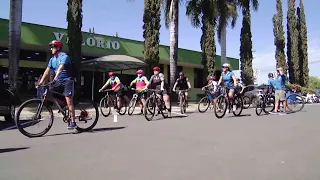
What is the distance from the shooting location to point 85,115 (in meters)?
7.50

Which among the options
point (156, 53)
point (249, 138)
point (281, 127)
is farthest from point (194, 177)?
point (156, 53)

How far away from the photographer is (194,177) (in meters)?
4.00

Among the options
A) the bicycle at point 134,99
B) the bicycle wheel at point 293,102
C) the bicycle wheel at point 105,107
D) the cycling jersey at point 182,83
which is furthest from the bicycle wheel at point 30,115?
the bicycle wheel at point 293,102

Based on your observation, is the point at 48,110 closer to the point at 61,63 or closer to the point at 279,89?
the point at 61,63

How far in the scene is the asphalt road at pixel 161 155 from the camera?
4133 millimetres

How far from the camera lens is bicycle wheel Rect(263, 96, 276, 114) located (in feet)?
41.2

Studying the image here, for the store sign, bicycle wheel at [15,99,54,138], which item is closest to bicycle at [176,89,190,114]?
bicycle wheel at [15,99,54,138]

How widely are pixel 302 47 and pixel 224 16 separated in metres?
15.1

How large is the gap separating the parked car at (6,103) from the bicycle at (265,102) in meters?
8.25

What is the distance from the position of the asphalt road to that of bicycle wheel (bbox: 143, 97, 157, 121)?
7.10 feet

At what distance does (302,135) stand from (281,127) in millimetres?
1243

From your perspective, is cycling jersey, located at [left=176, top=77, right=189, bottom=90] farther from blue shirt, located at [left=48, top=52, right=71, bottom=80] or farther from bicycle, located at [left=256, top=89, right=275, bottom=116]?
blue shirt, located at [left=48, top=52, right=71, bottom=80]

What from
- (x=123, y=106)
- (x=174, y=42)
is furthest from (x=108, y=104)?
(x=174, y=42)

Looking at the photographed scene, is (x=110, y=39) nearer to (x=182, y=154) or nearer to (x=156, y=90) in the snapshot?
(x=156, y=90)
